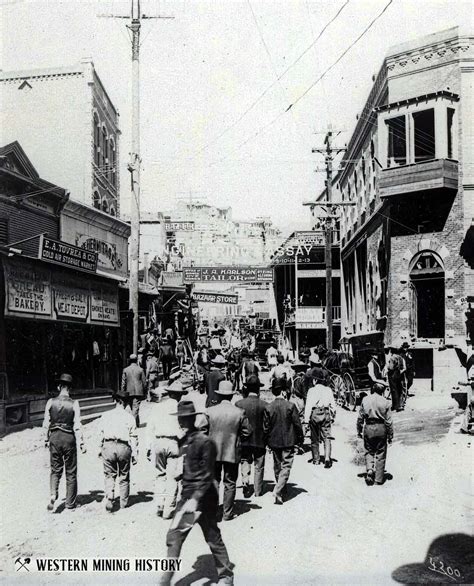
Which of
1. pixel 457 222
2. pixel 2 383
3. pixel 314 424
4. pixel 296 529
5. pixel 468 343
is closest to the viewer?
pixel 296 529

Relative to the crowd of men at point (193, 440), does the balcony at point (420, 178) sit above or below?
above

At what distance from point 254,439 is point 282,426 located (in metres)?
0.45

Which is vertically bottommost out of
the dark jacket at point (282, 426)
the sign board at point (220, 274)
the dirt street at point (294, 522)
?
the dirt street at point (294, 522)

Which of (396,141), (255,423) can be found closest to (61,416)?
(255,423)

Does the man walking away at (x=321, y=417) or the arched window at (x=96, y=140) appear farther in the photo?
the arched window at (x=96, y=140)

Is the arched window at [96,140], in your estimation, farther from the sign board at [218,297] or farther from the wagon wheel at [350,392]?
the wagon wheel at [350,392]

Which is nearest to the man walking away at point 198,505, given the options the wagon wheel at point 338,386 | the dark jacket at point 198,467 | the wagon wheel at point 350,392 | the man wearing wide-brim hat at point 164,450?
the dark jacket at point 198,467

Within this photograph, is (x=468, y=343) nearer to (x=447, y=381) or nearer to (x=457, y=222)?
(x=447, y=381)

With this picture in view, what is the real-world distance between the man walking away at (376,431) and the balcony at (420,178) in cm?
1179

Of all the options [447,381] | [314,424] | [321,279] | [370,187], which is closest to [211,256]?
[321,279]

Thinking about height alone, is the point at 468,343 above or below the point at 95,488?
above

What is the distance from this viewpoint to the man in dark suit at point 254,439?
880cm

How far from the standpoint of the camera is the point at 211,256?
117 metres

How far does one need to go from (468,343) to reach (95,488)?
1253cm
